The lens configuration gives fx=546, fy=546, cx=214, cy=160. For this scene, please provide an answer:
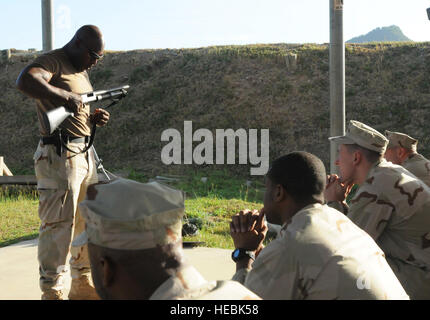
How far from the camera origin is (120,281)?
1552mm

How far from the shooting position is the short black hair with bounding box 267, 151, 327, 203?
2.43 m

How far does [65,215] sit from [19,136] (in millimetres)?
17576

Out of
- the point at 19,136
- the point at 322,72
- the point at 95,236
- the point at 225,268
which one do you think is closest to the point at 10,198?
the point at 225,268

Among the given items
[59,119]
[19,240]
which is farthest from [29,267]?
[59,119]

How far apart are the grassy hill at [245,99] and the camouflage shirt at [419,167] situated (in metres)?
10.6

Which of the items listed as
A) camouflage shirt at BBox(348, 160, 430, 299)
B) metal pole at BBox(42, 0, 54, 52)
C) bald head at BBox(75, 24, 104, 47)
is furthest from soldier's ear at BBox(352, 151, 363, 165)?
metal pole at BBox(42, 0, 54, 52)

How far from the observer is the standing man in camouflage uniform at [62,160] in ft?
11.3

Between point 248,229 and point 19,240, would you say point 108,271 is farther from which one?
point 19,240

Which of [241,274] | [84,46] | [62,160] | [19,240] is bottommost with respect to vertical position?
[19,240]

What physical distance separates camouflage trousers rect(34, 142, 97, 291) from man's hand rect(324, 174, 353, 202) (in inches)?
64.9

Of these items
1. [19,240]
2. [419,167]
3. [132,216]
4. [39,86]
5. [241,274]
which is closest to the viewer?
[132,216]

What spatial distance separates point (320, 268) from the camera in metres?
2.05

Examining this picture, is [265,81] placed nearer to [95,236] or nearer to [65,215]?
[65,215]

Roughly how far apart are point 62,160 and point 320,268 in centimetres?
210
